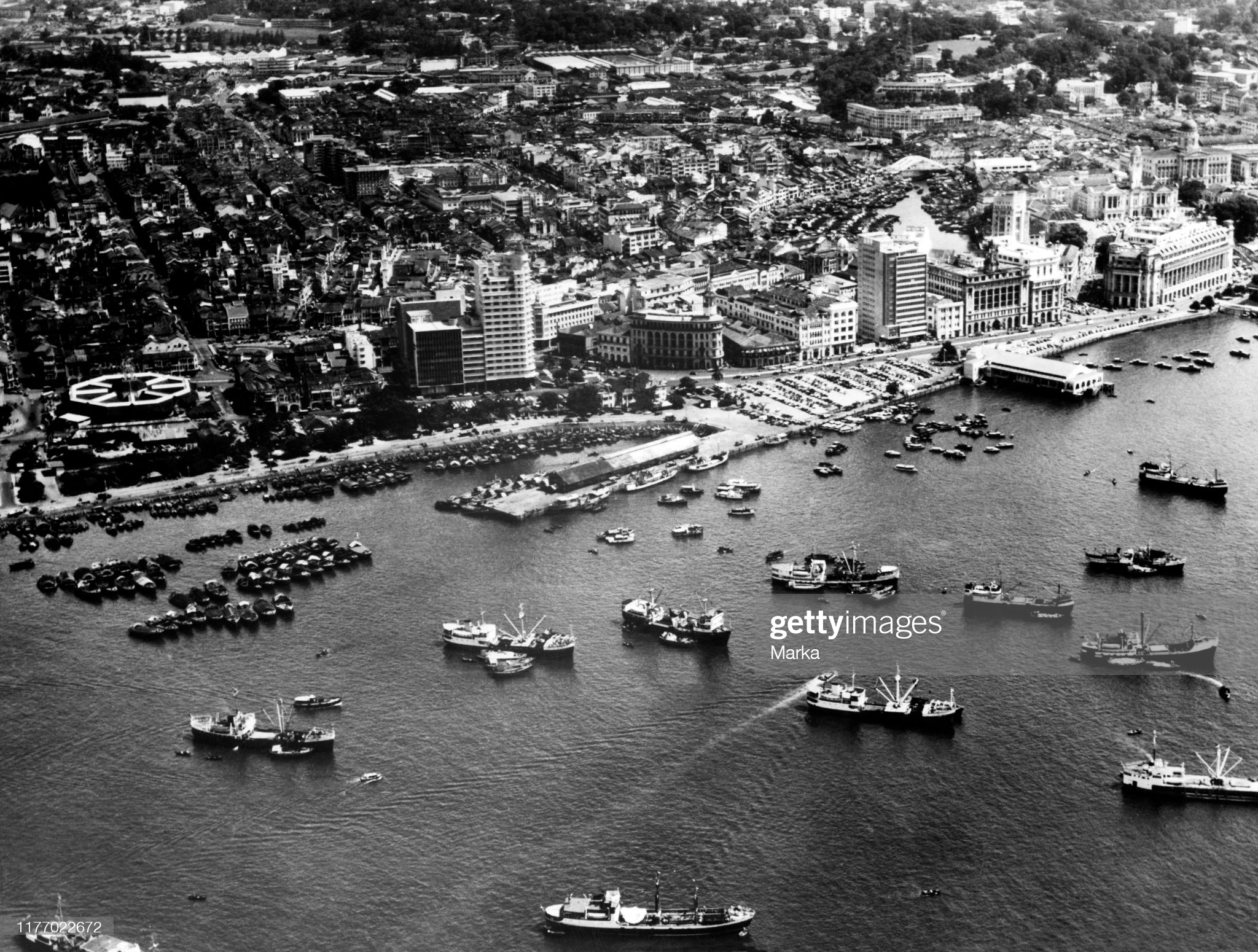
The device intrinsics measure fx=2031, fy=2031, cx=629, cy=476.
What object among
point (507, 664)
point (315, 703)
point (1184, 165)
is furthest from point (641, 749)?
point (1184, 165)

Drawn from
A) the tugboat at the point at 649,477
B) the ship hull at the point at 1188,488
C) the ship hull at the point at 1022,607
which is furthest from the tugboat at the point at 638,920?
the ship hull at the point at 1188,488

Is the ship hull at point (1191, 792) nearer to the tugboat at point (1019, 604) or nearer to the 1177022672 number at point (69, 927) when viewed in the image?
the tugboat at point (1019, 604)

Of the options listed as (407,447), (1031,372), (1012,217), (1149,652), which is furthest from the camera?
(1012,217)

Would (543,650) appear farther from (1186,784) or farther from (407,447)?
(407,447)

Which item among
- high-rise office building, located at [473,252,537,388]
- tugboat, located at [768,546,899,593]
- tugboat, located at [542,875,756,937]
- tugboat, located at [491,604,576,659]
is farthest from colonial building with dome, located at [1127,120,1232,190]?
tugboat, located at [542,875,756,937]

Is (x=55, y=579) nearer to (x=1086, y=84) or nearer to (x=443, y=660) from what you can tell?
(x=443, y=660)

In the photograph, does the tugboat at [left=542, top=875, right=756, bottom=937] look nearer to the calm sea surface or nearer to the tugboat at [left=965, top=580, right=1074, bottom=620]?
the calm sea surface

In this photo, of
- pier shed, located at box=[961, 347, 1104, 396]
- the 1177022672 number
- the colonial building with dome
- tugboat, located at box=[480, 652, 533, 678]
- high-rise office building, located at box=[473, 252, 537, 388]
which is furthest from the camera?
the colonial building with dome
